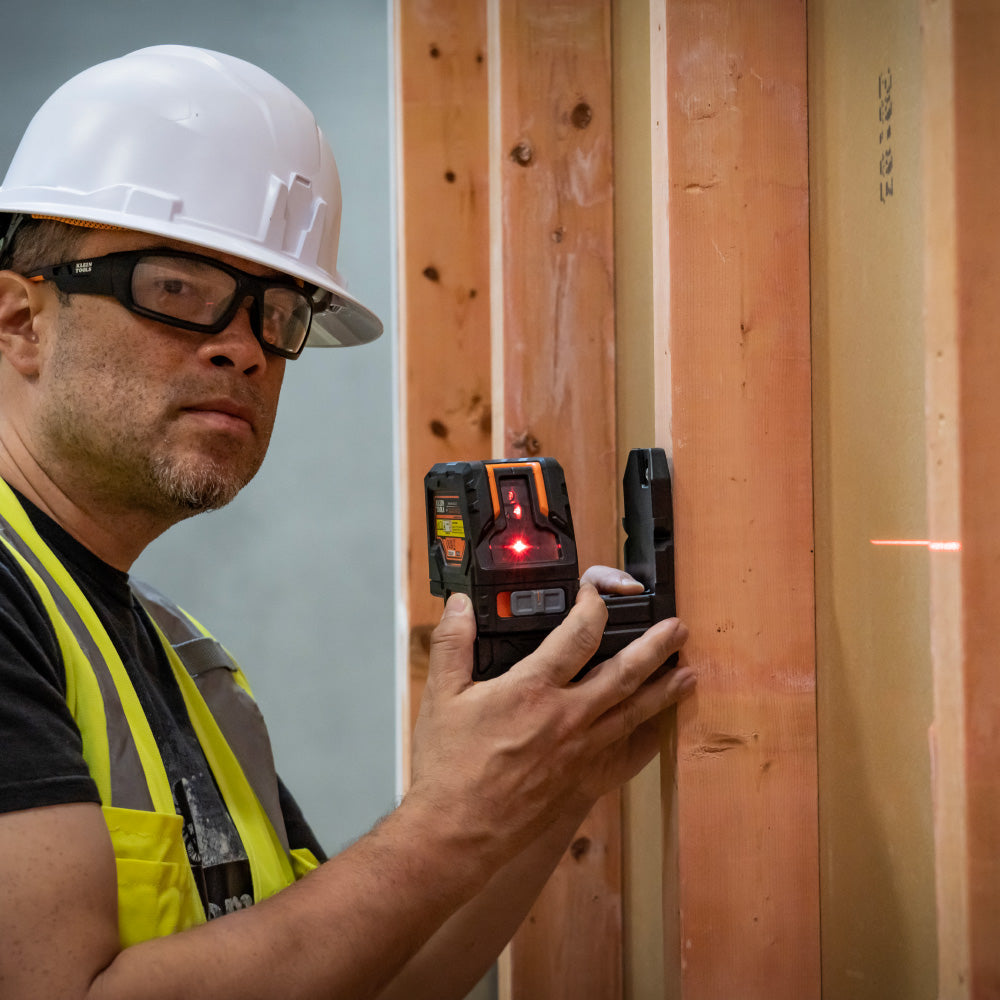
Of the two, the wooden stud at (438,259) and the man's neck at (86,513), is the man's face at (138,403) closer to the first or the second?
the man's neck at (86,513)

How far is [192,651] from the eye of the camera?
1156 millimetres

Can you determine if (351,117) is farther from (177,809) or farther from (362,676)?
(177,809)

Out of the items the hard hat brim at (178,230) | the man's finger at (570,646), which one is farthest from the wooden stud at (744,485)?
the hard hat brim at (178,230)

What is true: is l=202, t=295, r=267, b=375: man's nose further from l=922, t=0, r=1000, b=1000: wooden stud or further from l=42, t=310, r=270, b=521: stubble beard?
l=922, t=0, r=1000, b=1000: wooden stud

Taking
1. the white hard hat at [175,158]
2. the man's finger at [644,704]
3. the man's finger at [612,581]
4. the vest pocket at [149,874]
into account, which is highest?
the white hard hat at [175,158]

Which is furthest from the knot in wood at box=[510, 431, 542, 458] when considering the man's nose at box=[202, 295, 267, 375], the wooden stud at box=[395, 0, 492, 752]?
the man's nose at box=[202, 295, 267, 375]

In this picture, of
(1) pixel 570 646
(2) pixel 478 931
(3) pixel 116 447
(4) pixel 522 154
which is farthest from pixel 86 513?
(4) pixel 522 154

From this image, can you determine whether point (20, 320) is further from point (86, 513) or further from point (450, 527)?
point (450, 527)

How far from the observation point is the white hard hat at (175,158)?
0.96 metres

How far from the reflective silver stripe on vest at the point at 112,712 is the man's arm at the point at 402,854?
0.43 ft

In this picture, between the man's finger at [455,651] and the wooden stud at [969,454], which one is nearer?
the wooden stud at [969,454]

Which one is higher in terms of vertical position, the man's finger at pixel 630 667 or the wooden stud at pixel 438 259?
the wooden stud at pixel 438 259

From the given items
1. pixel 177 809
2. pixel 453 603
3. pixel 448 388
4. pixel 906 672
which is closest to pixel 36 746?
pixel 177 809

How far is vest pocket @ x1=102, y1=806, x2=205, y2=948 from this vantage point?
2.50 feet
